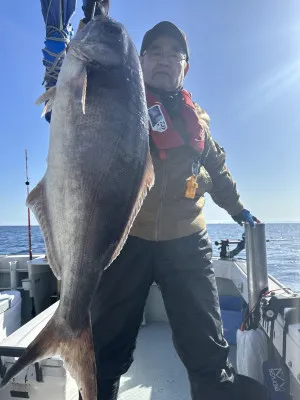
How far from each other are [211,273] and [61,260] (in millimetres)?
1368

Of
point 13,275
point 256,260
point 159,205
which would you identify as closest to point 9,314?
point 13,275

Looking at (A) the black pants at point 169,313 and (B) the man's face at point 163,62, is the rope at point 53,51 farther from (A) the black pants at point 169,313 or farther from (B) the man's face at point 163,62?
(A) the black pants at point 169,313

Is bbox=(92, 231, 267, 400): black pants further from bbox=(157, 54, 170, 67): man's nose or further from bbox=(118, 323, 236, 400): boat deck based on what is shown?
bbox=(118, 323, 236, 400): boat deck

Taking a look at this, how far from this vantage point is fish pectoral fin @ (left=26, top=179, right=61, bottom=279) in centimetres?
189

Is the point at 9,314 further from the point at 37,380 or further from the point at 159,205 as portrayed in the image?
the point at 159,205

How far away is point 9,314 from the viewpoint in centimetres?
550

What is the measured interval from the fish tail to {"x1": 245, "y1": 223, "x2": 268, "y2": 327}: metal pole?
7.84 ft

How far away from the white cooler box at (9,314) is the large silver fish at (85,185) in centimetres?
361

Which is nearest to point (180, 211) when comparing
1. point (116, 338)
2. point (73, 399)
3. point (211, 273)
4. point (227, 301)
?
point (211, 273)

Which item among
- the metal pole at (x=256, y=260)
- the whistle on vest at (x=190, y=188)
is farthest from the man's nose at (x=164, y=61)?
the metal pole at (x=256, y=260)

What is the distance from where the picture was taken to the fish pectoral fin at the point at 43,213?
6.20 feet

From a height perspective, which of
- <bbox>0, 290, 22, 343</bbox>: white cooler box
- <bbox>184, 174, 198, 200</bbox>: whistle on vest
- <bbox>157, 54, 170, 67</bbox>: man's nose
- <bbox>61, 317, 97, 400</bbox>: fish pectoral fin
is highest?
<bbox>157, 54, 170, 67</bbox>: man's nose

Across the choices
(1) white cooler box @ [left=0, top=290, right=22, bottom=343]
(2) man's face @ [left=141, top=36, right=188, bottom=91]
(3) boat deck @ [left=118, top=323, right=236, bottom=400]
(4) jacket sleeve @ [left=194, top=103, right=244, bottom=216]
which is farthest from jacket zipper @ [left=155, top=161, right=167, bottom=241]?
(1) white cooler box @ [left=0, top=290, right=22, bottom=343]

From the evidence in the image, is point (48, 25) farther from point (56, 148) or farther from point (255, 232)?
point (255, 232)
